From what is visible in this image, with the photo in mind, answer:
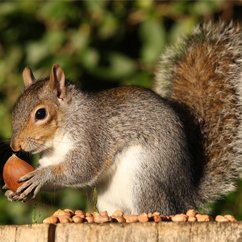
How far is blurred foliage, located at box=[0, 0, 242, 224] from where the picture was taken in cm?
378

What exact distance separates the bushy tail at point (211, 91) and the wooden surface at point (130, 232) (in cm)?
88

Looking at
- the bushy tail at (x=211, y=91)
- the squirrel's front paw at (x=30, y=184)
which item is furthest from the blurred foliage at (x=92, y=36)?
the squirrel's front paw at (x=30, y=184)

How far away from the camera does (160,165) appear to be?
2.67m

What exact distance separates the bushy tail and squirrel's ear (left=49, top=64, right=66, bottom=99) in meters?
0.36

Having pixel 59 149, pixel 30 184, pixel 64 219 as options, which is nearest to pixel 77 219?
pixel 64 219

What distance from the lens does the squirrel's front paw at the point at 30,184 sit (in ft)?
8.62

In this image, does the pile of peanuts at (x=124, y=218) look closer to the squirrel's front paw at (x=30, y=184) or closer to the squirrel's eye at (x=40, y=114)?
the squirrel's front paw at (x=30, y=184)

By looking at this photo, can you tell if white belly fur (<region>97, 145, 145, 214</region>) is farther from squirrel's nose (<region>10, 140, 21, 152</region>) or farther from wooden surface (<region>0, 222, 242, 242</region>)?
wooden surface (<region>0, 222, 242, 242</region>)

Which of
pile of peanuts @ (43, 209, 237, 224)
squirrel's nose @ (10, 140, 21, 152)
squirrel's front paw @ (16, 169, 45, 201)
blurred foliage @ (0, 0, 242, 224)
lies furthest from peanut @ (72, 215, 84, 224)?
blurred foliage @ (0, 0, 242, 224)

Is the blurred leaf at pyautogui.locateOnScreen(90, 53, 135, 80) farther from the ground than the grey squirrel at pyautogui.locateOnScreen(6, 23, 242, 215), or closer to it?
farther from the ground

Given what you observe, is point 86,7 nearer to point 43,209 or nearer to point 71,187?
point 43,209

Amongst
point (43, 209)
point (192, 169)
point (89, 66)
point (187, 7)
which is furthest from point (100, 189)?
point (187, 7)

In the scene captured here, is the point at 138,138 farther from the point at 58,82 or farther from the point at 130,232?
the point at 130,232

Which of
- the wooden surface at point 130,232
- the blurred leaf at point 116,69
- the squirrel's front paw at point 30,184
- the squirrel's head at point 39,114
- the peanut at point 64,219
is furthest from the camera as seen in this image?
the blurred leaf at point 116,69
